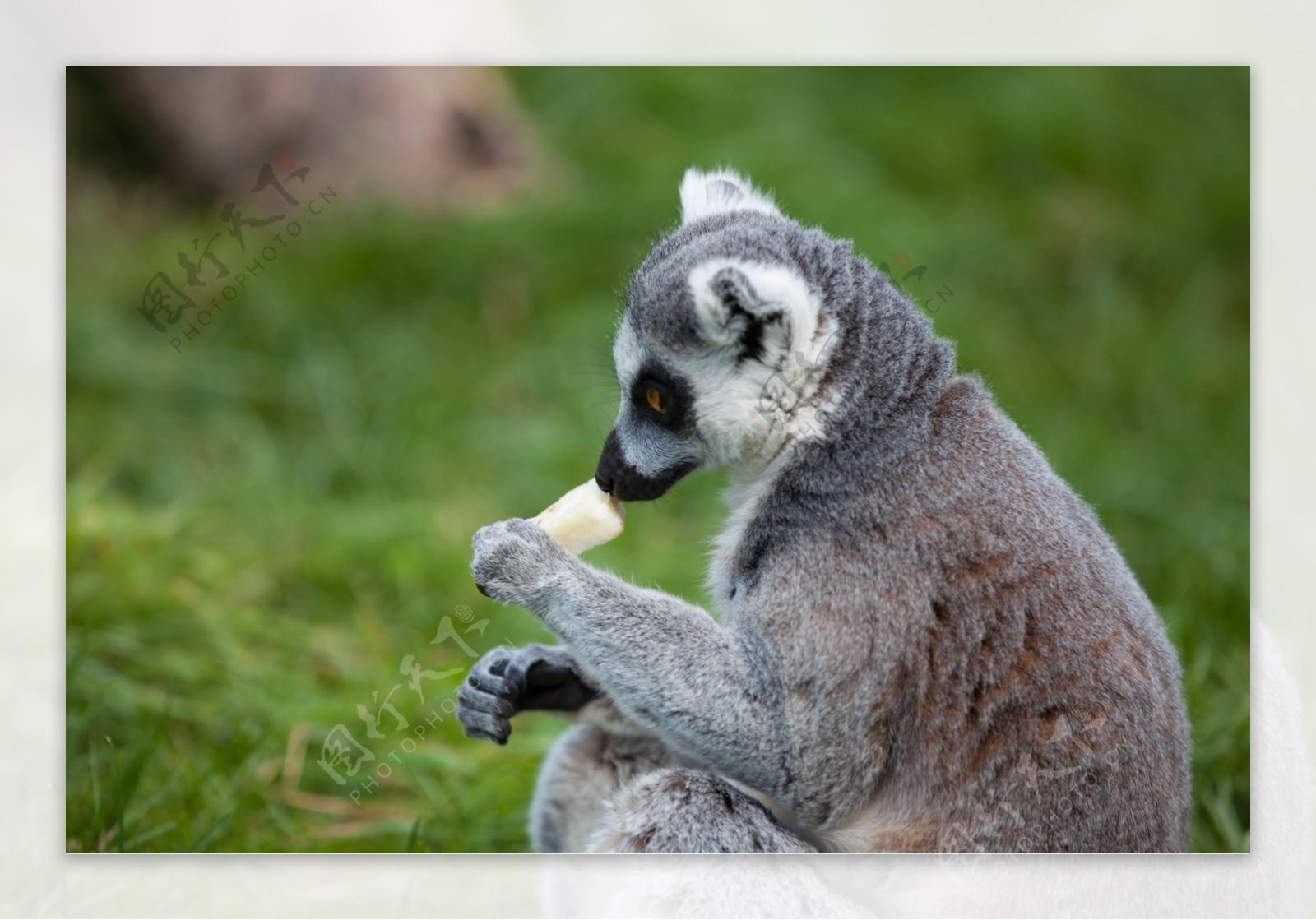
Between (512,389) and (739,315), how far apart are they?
17.0ft

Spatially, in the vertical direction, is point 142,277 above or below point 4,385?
above

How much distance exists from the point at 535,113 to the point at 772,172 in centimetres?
193

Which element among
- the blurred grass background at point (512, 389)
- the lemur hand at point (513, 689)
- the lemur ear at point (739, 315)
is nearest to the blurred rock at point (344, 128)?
the blurred grass background at point (512, 389)

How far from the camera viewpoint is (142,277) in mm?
8164

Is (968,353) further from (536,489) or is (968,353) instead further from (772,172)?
(536,489)

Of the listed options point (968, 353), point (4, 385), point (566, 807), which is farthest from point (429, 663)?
point (968, 353)

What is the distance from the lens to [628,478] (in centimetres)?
396

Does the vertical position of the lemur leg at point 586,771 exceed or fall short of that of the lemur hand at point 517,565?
it falls short

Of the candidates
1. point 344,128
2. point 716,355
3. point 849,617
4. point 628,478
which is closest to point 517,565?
point 628,478

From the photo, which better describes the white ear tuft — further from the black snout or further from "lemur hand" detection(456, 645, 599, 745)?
"lemur hand" detection(456, 645, 599, 745)

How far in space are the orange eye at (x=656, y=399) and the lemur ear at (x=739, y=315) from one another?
0.26 m

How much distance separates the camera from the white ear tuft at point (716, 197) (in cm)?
431

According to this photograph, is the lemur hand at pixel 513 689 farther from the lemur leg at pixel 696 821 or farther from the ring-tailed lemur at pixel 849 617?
the lemur leg at pixel 696 821

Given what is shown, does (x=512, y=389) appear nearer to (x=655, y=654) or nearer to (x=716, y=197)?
(x=716, y=197)
